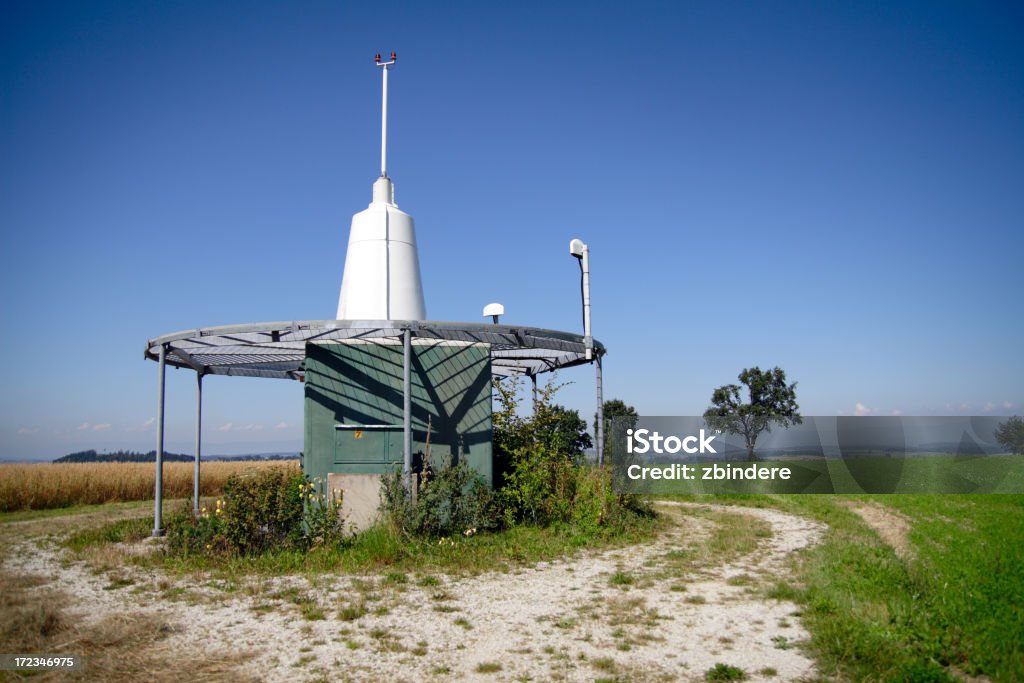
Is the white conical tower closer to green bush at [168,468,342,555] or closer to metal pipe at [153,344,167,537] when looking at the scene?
metal pipe at [153,344,167,537]

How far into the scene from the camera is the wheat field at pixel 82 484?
62.7 feet

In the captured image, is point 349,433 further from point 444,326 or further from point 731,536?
point 731,536

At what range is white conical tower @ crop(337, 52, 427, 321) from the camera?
1323 centimetres

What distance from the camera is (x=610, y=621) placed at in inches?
273

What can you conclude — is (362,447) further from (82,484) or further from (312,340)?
(82,484)

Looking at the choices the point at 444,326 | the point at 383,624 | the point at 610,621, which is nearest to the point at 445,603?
the point at 383,624

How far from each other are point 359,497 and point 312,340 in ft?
9.22

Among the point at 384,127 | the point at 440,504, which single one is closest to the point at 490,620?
the point at 440,504

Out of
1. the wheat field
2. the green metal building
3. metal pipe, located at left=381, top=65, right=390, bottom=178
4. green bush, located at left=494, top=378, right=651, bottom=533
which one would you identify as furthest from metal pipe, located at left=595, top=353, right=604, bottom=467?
the wheat field

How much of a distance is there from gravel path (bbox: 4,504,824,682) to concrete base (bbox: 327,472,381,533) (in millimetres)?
2401

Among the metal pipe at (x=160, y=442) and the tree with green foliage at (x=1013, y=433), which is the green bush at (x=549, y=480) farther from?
the tree with green foliage at (x=1013, y=433)

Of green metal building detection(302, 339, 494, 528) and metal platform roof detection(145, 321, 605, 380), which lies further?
green metal building detection(302, 339, 494, 528)

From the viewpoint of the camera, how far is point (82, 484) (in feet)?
67.6

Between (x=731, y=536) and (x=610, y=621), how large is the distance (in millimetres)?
6138
